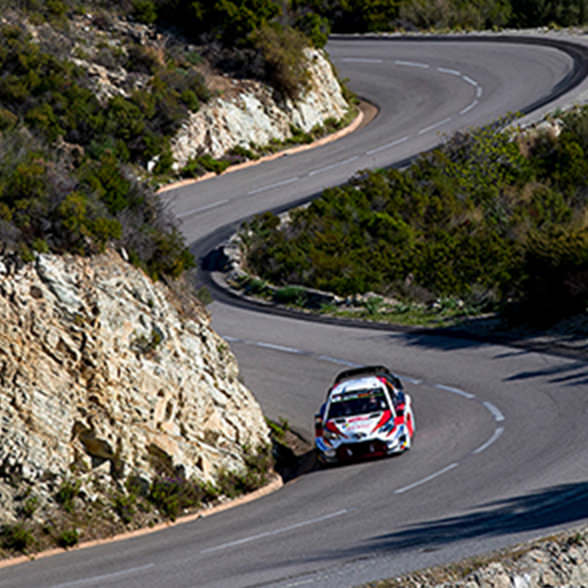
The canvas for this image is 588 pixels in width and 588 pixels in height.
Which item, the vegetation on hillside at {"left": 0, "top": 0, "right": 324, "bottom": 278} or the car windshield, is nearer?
the vegetation on hillside at {"left": 0, "top": 0, "right": 324, "bottom": 278}

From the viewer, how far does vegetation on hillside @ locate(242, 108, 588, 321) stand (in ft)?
108

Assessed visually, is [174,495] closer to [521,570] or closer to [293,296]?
[521,570]

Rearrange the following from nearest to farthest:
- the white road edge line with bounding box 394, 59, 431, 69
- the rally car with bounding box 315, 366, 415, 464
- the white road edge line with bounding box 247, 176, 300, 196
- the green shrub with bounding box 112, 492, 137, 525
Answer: the green shrub with bounding box 112, 492, 137, 525
the rally car with bounding box 315, 366, 415, 464
the white road edge line with bounding box 247, 176, 300, 196
the white road edge line with bounding box 394, 59, 431, 69

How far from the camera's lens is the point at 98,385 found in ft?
53.5

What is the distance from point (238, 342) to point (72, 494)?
12.3 m

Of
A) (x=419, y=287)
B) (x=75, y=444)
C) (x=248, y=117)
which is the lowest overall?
(x=419, y=287)

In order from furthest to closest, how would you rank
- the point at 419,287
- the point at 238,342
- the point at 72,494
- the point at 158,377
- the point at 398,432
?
the point at 419,287 → the point at 238,342 → the point at 398,432 → the point at 158,377 → the point at 72,494

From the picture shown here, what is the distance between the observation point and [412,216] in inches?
1501

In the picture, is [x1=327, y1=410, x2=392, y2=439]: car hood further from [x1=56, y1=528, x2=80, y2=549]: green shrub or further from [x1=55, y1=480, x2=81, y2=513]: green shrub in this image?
[x1=56, y1=528, x2=80, y2=549]: green shrub

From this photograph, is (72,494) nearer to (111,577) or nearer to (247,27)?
(111,577)

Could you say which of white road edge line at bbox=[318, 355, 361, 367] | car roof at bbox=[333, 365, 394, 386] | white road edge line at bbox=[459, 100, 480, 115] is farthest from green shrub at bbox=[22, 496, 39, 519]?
white road edge line at bbox=[459, 100, 480, 115]

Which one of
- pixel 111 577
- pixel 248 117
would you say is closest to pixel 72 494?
pixel 111 577

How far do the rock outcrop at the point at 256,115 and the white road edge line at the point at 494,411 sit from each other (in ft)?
72.1

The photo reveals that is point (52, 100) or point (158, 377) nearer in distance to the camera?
point (158, 377)
